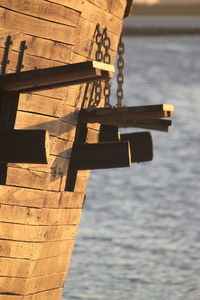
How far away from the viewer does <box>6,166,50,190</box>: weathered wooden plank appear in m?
8.16

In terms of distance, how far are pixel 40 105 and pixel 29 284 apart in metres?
1.36

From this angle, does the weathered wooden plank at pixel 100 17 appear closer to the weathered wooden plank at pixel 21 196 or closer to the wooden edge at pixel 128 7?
the wooden edge at pixel 128 7

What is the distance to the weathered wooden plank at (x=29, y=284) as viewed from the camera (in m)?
8.41

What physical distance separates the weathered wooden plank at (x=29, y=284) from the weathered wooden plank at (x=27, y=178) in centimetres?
69

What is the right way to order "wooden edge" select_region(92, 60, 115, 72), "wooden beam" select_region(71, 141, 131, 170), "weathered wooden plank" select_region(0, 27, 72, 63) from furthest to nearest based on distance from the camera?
"wooden beam" select_region(71, 141, 131, 170) < "weathered wooden plank" select_region(0, 27, 72, 63) < "wooden edge" select_region(92, 60, 115, 72)

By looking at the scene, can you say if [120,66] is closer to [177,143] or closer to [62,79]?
→ [62,79]

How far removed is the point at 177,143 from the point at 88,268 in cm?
2499

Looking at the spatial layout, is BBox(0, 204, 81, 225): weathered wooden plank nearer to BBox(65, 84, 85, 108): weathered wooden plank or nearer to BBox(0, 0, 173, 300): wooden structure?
BBox(0, 0, 173, 300): wooden structure

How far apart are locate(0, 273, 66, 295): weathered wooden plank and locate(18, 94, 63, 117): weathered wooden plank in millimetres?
1215

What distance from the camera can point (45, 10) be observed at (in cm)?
804

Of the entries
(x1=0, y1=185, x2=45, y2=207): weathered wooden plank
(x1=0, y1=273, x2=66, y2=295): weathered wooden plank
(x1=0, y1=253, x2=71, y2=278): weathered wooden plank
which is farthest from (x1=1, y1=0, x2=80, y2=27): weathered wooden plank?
(x1=0, y1=273, x2=66, y2=295): weathered wooden plank

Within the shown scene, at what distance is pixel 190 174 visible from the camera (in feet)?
125

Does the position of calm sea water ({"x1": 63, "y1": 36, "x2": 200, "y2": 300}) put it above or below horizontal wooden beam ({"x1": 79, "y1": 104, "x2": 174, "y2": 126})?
below

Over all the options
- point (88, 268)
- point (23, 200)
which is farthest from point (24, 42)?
point (88, 268)
